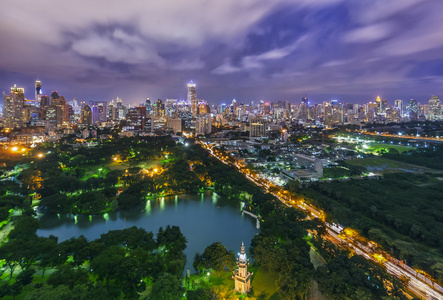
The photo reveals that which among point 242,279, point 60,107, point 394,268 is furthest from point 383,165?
point 60,107

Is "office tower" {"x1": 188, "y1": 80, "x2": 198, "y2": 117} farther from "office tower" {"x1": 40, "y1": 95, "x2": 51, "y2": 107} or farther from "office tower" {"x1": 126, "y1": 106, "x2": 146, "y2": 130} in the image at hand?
"office tower" {"x1": 40, "y1": 95, "x2": 51, "y2": 107}

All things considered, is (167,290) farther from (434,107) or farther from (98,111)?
(434,107)

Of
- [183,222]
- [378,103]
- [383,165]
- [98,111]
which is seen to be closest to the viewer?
[183,222]

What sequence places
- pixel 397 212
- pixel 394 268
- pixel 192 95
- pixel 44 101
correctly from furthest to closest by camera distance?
pixel 192 95
pixel 44 101
pixel 397 212
pixel 394 268

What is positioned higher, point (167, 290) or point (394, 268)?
point (167, 290)

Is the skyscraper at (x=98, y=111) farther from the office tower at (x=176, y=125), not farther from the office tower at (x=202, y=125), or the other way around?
the office tower at (x=202, y=125)

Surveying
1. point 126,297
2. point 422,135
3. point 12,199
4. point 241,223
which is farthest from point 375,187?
point 422,135

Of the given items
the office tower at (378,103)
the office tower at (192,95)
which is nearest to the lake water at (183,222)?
the office tower at (192,95)

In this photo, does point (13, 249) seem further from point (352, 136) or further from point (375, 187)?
point (352, 136)
